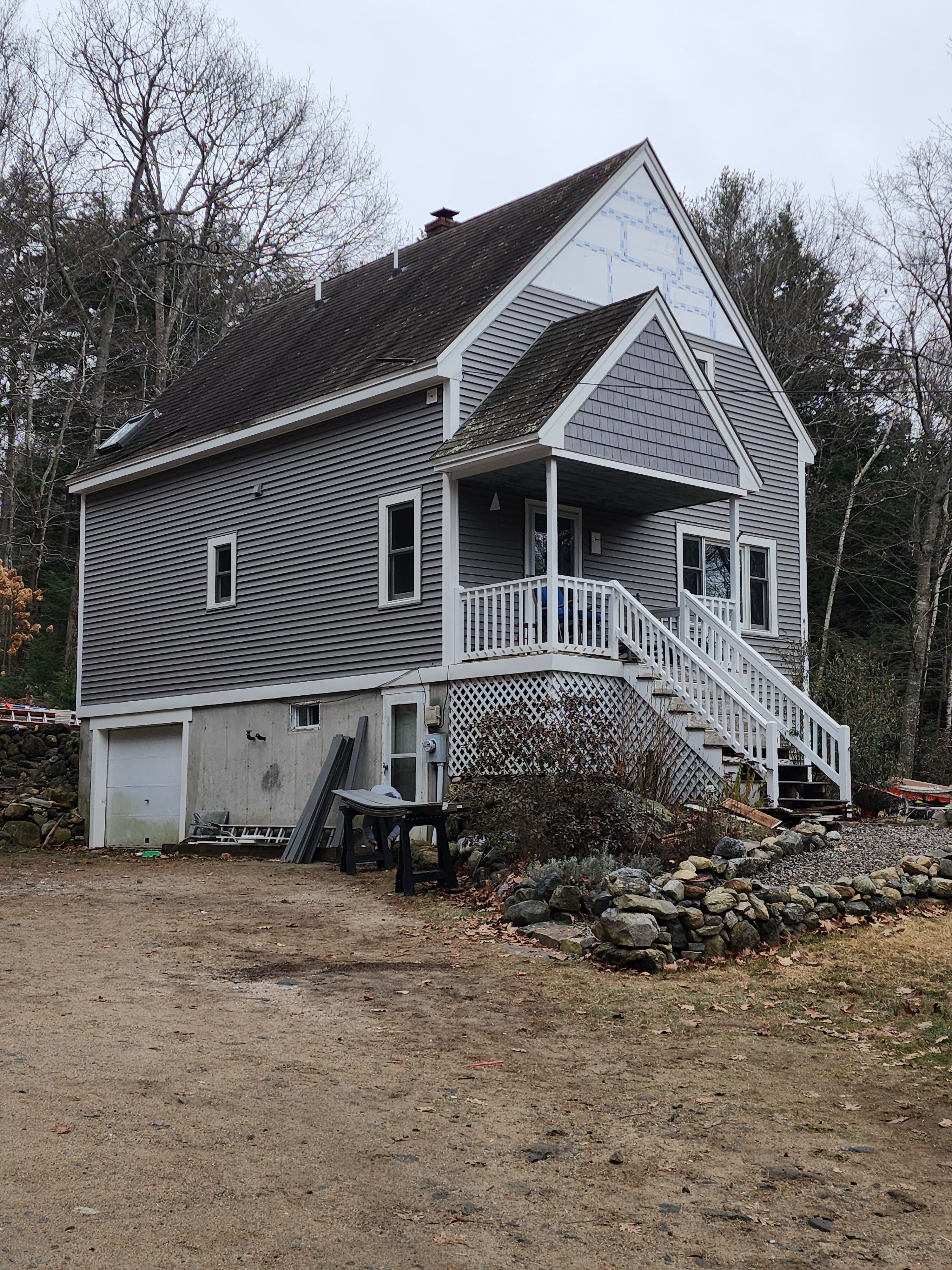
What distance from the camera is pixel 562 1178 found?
5434mm

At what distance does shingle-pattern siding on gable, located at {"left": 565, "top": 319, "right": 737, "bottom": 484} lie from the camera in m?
15.7

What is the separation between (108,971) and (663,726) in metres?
7.65

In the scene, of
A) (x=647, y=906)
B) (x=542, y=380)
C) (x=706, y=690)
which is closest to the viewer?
(x=647, y=906)

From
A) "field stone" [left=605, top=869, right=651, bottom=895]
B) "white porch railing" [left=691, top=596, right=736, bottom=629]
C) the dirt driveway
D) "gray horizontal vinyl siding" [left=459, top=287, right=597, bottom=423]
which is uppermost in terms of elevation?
"gray horizontal vinyl siding" [left=459, top=287, right=597, bottom=423]

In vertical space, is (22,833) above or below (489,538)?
below

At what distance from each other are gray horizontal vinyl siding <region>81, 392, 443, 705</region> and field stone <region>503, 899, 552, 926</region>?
592cm

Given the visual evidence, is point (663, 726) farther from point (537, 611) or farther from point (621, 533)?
point (621, 533)

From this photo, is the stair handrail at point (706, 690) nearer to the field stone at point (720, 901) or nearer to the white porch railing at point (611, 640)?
the white porch railing at point (611, 640)

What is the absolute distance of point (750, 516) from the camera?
21281 mm

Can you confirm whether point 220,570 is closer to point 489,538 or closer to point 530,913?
point 489,538

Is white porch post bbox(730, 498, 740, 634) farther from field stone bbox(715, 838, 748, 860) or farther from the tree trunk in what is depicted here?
the tree trunk

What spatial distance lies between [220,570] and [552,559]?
23.1 ft

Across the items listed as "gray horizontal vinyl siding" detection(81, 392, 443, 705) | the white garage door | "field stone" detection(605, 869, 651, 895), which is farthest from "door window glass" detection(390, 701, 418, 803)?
"field stone" detection(605, 869, 651, 895)

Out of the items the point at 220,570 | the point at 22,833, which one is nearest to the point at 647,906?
the point at 220,570
